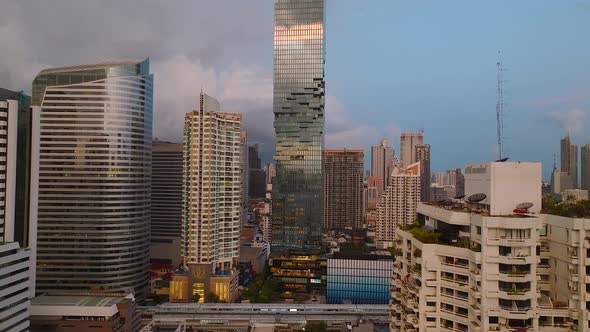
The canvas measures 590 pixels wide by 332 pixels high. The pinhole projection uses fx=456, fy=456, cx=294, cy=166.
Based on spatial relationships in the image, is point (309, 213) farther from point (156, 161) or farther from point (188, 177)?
point (156, 161)

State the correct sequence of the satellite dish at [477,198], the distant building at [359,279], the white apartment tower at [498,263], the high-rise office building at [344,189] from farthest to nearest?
the high-rise office building at [344,189] < the distant building at [359,279] < the satellite dish at [477,198] < the white apartment tower at [498,263]

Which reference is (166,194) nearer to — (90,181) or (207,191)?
(90,181)

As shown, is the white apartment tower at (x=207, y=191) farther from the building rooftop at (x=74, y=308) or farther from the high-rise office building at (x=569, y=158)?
the high-rise office building at (x=569, y=158)

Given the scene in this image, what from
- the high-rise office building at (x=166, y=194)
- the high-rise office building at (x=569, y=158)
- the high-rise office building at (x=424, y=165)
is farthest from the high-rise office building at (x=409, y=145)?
the high-rise office building at (x=569, y=158)

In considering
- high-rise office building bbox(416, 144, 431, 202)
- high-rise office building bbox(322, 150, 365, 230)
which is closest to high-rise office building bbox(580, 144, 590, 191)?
high-rise office building bbox(416, 144, 431, 202)

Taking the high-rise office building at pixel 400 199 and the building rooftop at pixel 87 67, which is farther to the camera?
the high-rise office building at pixel 400 199

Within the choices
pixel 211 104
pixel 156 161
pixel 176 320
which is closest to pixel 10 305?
pixel 176 320
